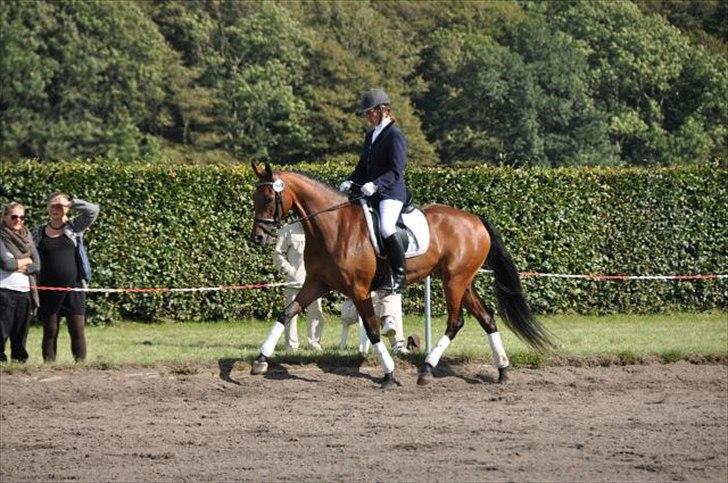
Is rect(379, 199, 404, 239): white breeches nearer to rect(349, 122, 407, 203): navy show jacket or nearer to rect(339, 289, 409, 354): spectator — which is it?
rect(349, 122, 407, 203): navy show jacket

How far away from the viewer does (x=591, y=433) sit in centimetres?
1165

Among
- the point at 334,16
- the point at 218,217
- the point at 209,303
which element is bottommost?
the point at 209,303

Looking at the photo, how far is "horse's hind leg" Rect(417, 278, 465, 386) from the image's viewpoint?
14.3 m

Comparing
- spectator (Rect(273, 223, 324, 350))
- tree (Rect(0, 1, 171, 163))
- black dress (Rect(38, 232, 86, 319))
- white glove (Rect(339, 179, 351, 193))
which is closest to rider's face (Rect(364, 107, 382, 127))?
white glove (Rect(339, 179, 351, 193))

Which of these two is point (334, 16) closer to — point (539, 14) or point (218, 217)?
point (539, 14)

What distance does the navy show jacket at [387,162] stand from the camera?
13914mm

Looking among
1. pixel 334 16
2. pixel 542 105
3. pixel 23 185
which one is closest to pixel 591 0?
pixel 542 105

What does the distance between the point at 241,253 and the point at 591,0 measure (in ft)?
127

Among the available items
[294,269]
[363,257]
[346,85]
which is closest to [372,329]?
[363,257]

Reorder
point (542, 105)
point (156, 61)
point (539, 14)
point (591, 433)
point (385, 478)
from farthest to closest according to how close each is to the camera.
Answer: point (539, 14), point (156, 61), point (542, 105), point (591, 433), point (385, 478)

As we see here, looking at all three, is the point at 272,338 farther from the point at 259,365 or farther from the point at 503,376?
the point at 503,376

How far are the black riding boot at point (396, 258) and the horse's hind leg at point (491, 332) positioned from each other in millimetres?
1102

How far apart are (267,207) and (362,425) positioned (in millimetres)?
2625

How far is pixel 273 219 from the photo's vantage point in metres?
13.5
